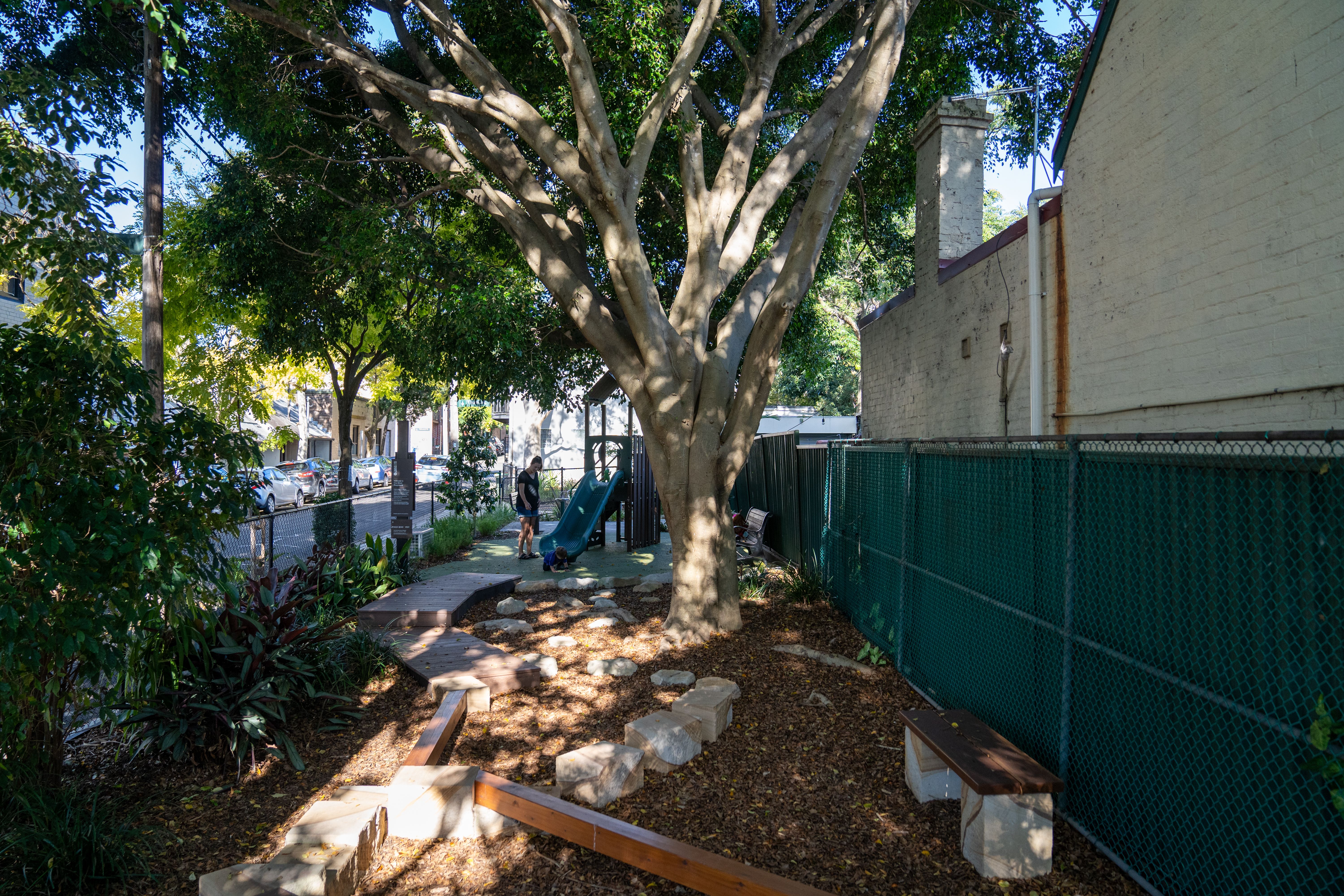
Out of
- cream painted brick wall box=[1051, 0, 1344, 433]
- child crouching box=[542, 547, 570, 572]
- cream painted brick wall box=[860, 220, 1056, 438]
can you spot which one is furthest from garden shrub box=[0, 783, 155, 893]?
child crouching box=[542, 547, 570, 572]

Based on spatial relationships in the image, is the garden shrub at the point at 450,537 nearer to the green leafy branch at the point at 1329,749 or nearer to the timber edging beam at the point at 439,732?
the timber edging beam at the point at 439,732

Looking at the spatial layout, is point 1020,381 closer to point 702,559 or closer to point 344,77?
point 702,559

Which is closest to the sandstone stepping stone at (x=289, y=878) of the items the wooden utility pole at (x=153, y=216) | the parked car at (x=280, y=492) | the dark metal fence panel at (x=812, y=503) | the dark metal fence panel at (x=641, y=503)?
the wooden utility pole at (x=153, y=216)

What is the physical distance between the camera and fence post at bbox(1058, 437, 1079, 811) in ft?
12.2

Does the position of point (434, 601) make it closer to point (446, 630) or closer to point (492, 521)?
point (446, 630)

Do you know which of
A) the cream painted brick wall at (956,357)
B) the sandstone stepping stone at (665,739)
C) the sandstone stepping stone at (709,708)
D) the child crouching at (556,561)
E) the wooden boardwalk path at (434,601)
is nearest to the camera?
the sandstone stepping stone at (665,739)

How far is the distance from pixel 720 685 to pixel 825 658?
1.34 metres

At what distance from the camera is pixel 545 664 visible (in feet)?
20.5

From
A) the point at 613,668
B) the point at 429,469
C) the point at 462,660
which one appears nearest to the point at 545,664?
the point at 613,668

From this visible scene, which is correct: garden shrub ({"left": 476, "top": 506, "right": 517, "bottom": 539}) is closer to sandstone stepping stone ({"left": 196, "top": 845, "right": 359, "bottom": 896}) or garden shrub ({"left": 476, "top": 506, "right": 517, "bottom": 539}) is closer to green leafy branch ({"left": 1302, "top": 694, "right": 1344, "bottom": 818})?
sandstone stepping stone ({"left": 196, "top": 845, "right": 359, "bottom": 896})

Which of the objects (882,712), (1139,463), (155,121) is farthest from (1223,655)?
(155,121)

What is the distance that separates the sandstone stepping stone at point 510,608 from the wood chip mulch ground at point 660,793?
7.23ft

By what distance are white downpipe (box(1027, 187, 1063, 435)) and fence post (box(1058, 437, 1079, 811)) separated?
2819mm

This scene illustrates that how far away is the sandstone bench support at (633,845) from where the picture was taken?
3025 mm
